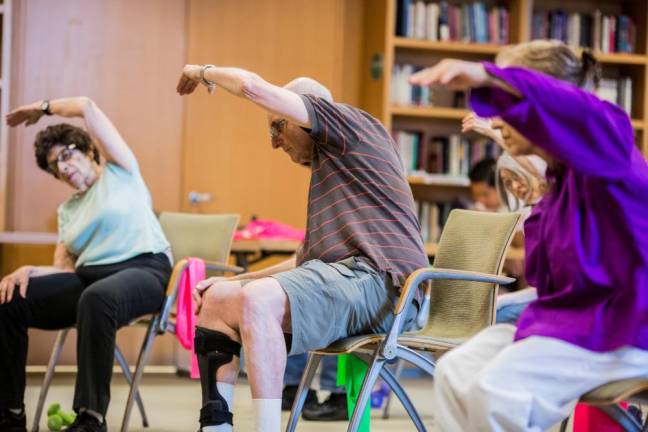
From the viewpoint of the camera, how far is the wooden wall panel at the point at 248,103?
557cm

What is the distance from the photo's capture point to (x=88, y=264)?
3.50 meters

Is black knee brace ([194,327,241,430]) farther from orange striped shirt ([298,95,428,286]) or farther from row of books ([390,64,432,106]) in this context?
row of books ([390,64,432,106])

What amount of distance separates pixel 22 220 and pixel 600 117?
423cm

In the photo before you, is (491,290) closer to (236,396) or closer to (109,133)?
(109,133)

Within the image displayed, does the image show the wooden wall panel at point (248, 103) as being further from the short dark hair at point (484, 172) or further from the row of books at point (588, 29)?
the row of books at point (588, 29)

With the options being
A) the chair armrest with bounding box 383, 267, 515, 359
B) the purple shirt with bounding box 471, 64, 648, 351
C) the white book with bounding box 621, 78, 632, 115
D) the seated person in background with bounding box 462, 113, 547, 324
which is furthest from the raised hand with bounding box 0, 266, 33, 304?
the white book with bounding box 621, 78, 632, 115

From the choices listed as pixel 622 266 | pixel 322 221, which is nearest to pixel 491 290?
pixel 322 221

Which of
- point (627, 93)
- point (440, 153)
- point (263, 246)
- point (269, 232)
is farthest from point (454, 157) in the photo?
point (263, 246)

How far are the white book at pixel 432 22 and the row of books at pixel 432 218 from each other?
39.6 inches

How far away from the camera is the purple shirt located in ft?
5.44

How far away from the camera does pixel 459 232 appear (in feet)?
9.50

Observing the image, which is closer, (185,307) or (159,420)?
(185,307)

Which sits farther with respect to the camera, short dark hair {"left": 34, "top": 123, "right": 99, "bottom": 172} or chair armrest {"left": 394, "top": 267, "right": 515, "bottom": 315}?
short dark hair {"left": 34, "top": 123, "right": 99, "bottom": 172}

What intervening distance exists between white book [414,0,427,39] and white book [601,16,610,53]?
3.82ft
